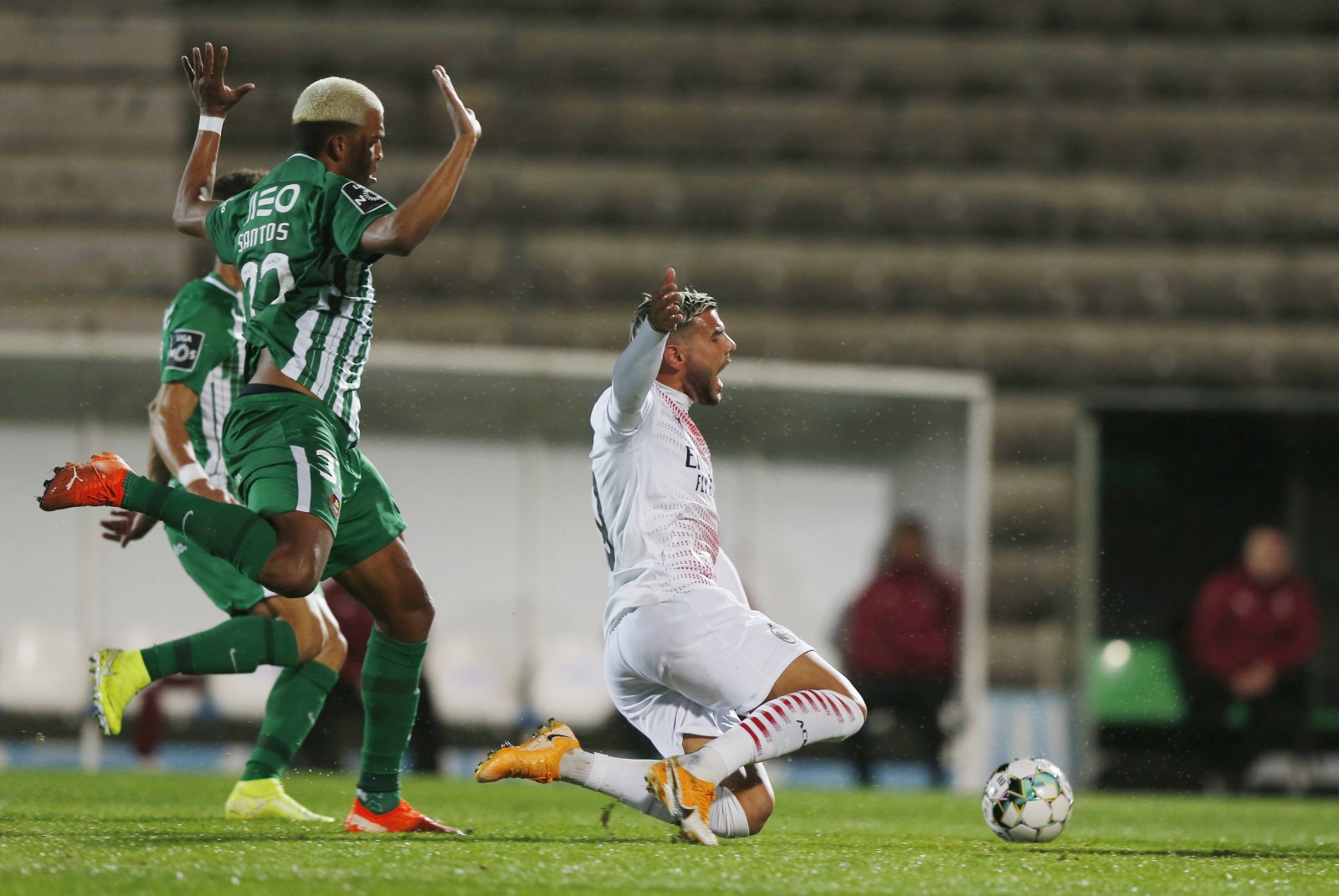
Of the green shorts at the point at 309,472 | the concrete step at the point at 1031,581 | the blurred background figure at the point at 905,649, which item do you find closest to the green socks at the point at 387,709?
the green shorts at the point at 309,472

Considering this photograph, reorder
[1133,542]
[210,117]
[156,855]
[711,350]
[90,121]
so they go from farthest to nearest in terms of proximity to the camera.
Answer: [1133,542], [90,121], [210,117], [711,350], [156,855]

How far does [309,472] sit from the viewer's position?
445 cm

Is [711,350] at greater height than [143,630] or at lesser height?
greater

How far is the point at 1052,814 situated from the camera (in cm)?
513

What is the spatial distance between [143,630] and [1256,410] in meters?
6.62

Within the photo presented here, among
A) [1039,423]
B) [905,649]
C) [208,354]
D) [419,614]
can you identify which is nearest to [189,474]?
[208,354]

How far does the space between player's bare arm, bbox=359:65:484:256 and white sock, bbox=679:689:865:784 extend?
A: 4.67ft

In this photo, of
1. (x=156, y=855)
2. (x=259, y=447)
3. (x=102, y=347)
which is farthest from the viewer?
(x=102, y=347)

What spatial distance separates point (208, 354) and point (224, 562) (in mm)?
648

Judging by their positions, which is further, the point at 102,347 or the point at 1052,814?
the point at 102,347

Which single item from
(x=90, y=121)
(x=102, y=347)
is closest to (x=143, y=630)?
(x=102, y=347)

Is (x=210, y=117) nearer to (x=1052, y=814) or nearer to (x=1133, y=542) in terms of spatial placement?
(x=1052, y=814)

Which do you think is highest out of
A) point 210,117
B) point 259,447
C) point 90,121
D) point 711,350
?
point 90,121

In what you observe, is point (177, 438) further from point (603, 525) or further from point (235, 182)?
point (603, 525)
